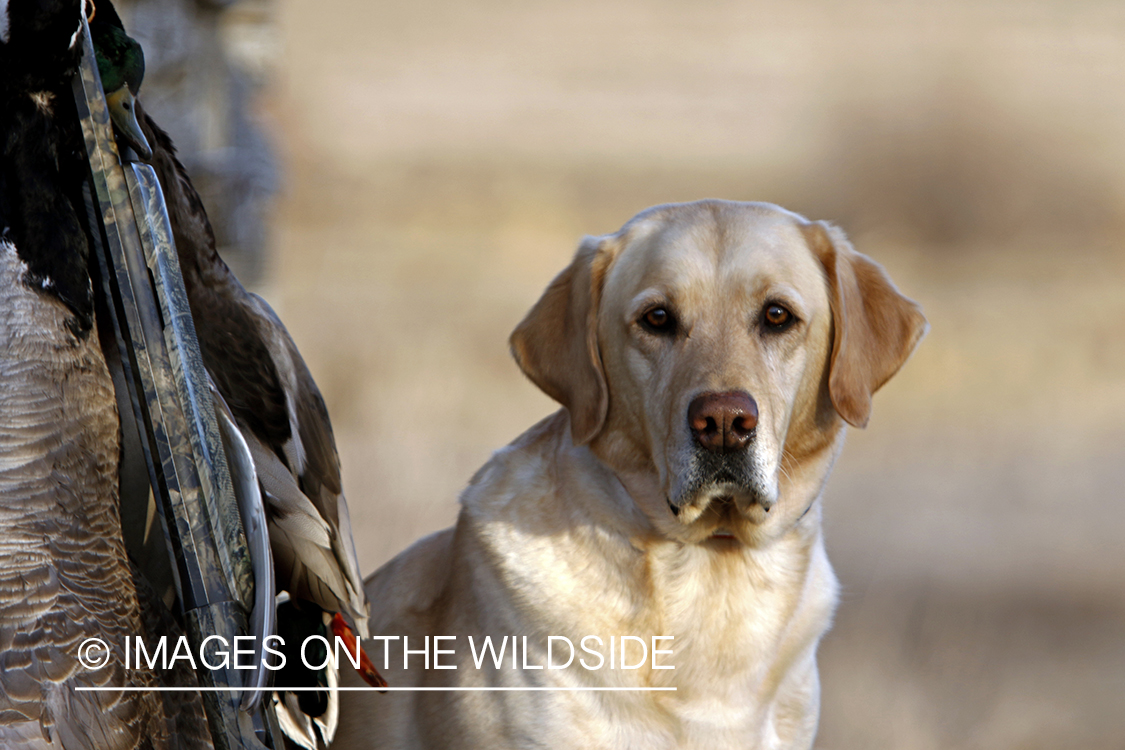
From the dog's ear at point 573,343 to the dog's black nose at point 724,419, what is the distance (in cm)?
27

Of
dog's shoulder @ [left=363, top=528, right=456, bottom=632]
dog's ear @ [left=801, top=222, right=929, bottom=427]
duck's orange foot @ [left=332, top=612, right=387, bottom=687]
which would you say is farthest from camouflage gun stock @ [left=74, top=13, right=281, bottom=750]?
dog's ear @ [left=801, top=222, right=929, bottom=427]

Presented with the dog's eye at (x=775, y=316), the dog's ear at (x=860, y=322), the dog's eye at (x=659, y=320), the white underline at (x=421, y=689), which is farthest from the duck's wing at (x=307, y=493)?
the dog's ear at (x=860, y=322)

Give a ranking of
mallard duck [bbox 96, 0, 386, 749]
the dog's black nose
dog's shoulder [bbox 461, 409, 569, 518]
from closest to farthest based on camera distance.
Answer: mallard duck [bbox 96, 0, 386, 749]
the dog's black nose
dog's shoulder [bbox 461, 409, 569, 518]

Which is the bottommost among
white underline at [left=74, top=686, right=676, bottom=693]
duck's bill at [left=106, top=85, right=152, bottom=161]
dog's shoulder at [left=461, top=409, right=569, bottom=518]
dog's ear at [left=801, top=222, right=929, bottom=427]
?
white underline at [left=74, top=686, right=676, bottom=693]

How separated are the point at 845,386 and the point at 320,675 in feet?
4.13

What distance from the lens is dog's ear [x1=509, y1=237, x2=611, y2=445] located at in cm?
232

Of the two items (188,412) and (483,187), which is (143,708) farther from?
(483,187)

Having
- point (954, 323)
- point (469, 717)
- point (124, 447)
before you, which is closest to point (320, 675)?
point (469, 717)

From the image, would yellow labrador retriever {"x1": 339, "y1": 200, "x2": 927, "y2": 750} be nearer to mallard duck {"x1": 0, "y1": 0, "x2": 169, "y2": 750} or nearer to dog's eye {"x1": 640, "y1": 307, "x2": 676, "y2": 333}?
dog's eye {"x1": 640, "y1": 307, "x2": 676, "y2": 333}

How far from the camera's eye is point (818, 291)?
2.34 m

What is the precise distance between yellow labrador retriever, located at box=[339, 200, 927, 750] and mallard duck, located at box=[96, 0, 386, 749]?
0.94 feet

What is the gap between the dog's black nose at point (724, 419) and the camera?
6.81ft

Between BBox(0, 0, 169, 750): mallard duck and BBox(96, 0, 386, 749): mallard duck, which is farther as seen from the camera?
BBox(96, 0, 386, 749): mallard duck

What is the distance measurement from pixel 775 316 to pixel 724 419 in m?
0.31
